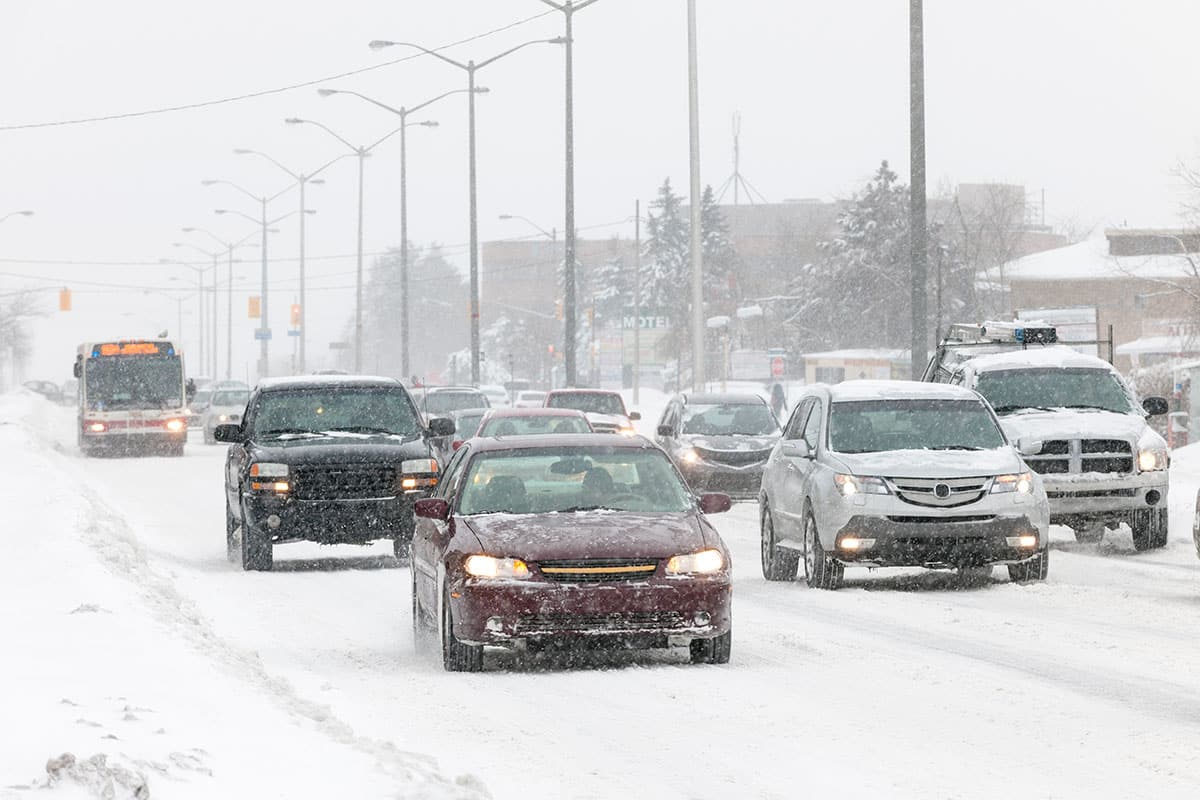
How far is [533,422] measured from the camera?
26891 millimetres

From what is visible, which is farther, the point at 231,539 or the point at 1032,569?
the point at 231,539

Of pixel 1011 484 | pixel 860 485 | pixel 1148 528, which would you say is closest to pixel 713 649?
pixel 860 485

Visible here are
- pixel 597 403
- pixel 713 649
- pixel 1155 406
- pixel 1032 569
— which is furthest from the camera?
pixel 597 403

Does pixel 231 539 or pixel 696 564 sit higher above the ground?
pixel 696 564

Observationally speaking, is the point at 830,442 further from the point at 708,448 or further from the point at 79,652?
the point at 708,448

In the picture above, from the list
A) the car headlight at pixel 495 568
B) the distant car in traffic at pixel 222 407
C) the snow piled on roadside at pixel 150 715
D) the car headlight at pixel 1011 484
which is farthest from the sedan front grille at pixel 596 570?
the distant car in traffic at pixel 222 407

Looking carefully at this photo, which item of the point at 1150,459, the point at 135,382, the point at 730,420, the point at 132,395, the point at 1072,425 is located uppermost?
the point at 135,382

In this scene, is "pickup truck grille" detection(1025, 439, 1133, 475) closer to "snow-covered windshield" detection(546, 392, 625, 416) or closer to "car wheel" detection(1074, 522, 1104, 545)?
"car wheel" detection(1074, 522, 1104, 545)

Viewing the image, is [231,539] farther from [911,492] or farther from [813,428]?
[911,492]

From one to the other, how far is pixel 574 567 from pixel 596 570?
121 millimetres

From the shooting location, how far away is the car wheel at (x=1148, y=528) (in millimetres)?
20391

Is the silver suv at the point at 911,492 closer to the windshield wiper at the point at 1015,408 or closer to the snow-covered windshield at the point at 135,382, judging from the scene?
the windshield wiper at the point at 1015,408

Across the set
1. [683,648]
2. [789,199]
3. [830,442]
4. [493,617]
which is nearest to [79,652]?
[493,617]

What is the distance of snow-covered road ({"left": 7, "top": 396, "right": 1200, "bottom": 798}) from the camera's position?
799cm
